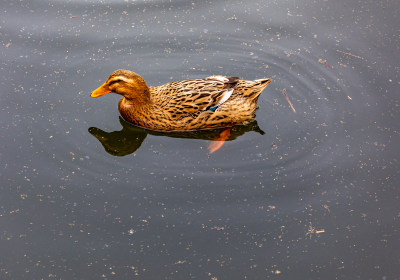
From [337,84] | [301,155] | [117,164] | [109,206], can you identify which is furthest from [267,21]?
[109,206]

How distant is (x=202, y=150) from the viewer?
16.5 ft

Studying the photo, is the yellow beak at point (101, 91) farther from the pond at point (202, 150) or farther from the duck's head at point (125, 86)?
the pond at point (202, 150)

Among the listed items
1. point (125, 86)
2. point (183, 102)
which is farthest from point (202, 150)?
point (125, 86)

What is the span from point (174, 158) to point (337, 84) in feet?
6.98

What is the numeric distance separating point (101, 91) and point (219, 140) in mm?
1298

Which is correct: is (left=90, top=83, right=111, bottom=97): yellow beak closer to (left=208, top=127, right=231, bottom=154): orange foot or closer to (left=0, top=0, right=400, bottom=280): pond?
(left=0, top=0, right=400, bottom=280): pond

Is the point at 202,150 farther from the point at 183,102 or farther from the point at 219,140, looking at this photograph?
the point at 183,102

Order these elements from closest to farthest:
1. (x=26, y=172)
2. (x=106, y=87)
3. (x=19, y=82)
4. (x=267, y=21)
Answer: (x=26, y=172), (x=106, y=87), (x=19, y=82), (x=267, y=21)

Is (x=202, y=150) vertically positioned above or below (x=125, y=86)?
below

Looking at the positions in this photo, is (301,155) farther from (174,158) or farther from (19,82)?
(19,82)

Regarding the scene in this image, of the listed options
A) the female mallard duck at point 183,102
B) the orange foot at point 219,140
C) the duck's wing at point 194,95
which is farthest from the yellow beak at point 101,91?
the orange foot at point 219,140

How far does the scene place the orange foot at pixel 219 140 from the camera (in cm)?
507

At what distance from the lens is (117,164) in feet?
16.0

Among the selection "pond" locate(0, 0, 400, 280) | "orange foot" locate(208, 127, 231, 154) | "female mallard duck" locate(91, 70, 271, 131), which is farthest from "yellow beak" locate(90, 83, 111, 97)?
"orange foot" locate(208, 127, 231, 154)
